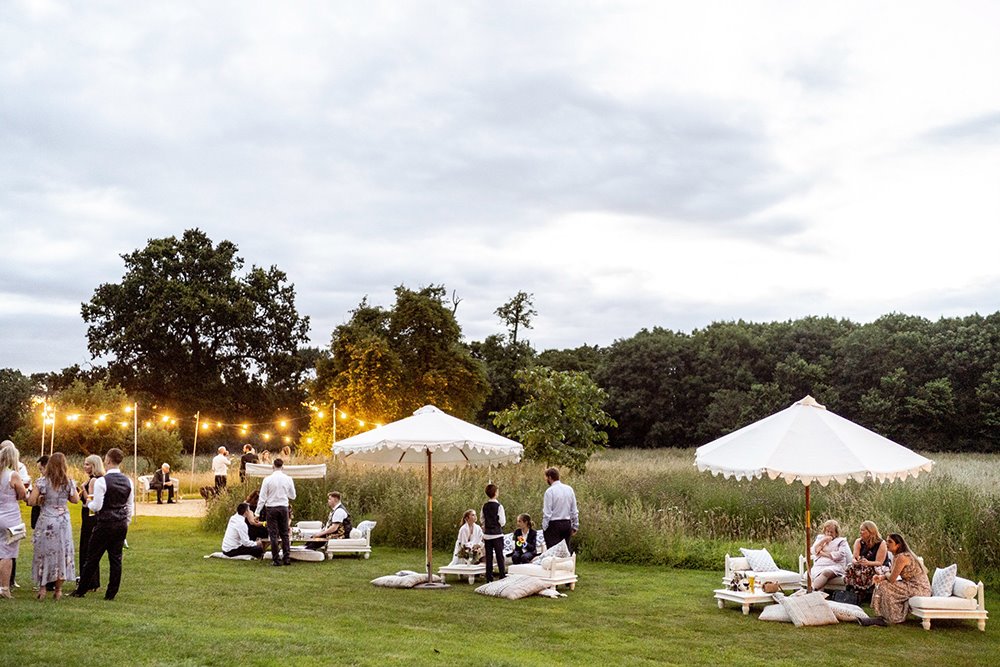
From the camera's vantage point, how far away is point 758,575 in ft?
39.1

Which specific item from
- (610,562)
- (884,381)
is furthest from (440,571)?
(884,381)

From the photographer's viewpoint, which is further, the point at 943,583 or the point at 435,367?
the point at 435,367

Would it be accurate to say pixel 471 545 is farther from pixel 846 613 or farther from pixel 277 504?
pixel 846 613

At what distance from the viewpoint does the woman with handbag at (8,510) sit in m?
10.2

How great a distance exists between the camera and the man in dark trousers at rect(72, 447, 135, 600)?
10.5 meters

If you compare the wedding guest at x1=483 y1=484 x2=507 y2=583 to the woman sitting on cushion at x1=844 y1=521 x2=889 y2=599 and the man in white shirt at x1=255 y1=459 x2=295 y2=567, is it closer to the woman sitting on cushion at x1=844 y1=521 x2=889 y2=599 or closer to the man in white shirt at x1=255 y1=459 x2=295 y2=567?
the man in white shirt at x1=255 y1=459 x2=295 y2=567

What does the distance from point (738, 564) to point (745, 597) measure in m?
1.02

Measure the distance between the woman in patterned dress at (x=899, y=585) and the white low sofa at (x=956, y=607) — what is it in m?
0.14

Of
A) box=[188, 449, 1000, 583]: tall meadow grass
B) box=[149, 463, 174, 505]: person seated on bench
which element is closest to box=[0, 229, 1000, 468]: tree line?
box=[149, 463, 174, 505]: person seated on bench

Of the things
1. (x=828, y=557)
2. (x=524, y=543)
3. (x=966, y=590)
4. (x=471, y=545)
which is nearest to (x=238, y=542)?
(x=471, y=545)

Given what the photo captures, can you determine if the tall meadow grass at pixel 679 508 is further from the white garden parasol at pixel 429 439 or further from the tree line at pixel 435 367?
the tree line at pixel 435 367

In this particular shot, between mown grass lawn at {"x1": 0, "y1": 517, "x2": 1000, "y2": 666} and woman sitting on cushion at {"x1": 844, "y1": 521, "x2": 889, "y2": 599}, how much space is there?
45.7 inches

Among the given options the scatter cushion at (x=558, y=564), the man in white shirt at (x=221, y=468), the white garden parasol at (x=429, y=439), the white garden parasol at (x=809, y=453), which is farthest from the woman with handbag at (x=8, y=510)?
the man in white shirt at (x=221, y=468)

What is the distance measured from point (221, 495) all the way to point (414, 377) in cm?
2103
